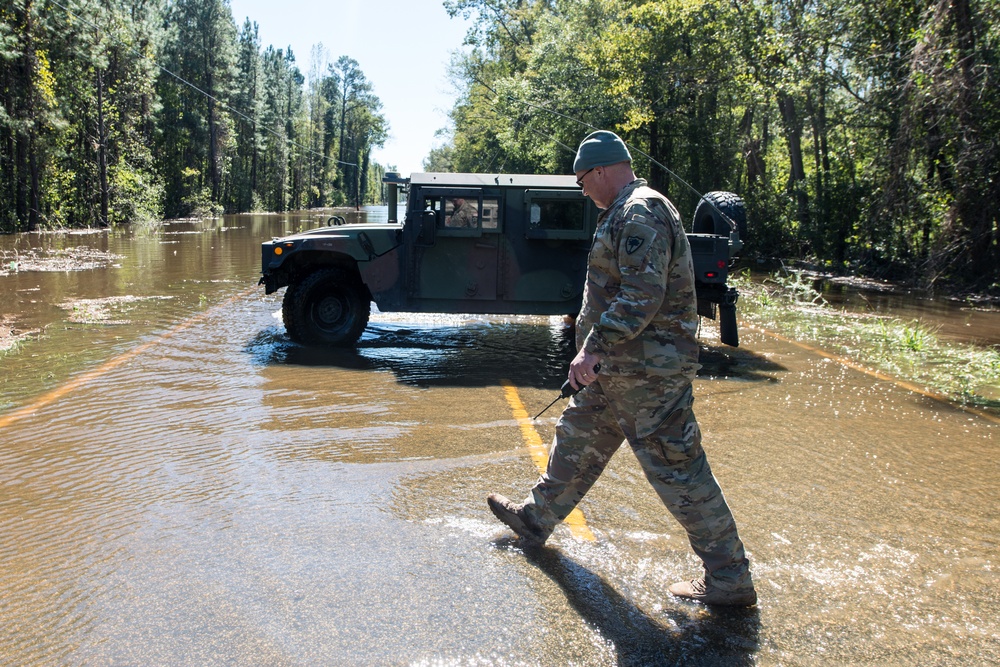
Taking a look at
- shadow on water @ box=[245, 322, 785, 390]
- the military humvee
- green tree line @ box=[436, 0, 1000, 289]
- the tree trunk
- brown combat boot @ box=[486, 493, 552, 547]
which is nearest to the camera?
brown combat boot @ box=[486, 493, 552, 547]

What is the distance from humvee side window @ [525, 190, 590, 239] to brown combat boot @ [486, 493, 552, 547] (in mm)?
5303

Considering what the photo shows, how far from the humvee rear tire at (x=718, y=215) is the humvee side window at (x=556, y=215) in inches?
66.9

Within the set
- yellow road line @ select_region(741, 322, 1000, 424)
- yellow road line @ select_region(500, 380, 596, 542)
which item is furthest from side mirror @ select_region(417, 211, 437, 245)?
yellow road line @ select_region(741, 322, 1000, 424)

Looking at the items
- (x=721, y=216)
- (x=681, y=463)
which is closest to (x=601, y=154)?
(x=681, y=463)

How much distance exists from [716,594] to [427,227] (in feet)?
20.3

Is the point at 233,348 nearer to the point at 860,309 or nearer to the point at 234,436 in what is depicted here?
the point at 234,436

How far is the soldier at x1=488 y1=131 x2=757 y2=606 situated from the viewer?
3.19 meters

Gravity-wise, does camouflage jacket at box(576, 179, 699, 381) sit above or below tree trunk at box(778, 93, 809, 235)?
below

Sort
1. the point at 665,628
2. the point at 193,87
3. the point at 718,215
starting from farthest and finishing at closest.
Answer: the point at 193,87
the point at 718,215
the point at 665,628

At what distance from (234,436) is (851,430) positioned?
14.2 ft

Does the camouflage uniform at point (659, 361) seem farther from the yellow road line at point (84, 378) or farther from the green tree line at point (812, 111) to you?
the green tree line at point (812, 111)

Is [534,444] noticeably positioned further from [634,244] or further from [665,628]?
[634,244]

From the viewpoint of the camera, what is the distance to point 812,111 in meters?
23.3

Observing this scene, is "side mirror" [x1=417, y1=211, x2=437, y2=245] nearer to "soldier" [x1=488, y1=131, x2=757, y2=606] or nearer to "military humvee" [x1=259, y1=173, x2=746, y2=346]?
"military humvee" [x1=259, y1=173, x2=746, y2=346]
